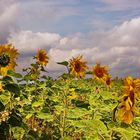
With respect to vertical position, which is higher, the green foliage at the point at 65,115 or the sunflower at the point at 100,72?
the sunflower at the point at 100,72

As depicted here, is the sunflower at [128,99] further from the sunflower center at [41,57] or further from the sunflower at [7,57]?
the sunflower center at [41,57]

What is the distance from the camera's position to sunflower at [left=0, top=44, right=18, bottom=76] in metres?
5.33

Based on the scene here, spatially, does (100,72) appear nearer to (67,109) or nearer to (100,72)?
(100,72)

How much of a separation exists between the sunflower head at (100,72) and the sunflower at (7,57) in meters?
2.95

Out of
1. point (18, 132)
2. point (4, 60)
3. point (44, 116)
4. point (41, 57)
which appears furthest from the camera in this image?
point (41, 57)

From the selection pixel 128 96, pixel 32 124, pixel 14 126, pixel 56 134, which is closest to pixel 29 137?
pixel 14 126

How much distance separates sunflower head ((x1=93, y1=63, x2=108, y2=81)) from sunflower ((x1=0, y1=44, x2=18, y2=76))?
2.95 meters

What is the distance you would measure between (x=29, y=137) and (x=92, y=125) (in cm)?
139

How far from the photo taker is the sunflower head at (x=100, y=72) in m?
8.41

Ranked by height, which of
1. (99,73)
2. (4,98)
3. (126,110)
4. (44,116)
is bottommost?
(44,116)

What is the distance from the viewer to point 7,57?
17.8 feet

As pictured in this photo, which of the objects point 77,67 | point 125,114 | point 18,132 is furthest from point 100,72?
point 125,114

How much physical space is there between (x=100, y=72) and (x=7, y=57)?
10.9 feet

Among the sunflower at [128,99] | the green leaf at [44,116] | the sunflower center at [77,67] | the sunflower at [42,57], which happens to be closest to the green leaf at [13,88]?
the green leaf at [44,116]
